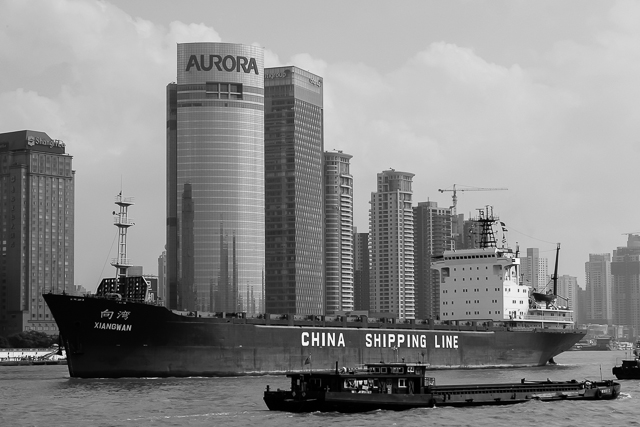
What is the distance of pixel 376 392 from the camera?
1766 inches

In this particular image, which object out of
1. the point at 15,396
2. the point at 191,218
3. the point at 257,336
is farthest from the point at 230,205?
the point at 15,396

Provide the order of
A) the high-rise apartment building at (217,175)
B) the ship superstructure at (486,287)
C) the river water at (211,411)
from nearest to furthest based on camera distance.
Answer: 1. the river water at (211,411)
2. the ship superstructure at (486,287)
3. the high-rise apartment building at (217,175)

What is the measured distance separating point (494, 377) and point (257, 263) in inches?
3600

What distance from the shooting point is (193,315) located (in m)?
63.8

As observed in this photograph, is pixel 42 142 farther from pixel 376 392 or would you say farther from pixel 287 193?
pixel 376 392

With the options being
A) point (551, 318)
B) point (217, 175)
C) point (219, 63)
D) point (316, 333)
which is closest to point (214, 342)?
point (316, 333)

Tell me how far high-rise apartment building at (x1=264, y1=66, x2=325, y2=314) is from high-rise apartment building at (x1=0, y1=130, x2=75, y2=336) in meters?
39.8

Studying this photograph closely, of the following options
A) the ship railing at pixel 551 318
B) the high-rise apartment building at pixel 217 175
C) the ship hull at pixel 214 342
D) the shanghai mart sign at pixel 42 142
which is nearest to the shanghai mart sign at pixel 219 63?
the high-rise apartment building at pixel 217 175

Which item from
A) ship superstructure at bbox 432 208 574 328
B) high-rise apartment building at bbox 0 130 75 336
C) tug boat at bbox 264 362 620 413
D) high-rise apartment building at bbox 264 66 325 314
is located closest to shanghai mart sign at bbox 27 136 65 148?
high-rise apartment building at bbox 0 130 75 336

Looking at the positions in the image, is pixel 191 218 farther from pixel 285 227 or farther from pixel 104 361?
pixel 104 361

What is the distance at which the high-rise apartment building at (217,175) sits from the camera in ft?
488

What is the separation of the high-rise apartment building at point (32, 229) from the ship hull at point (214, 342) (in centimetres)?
12022

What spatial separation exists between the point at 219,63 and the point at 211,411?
111320 millimetres

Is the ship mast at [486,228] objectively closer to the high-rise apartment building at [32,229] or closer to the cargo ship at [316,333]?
the cargo ship at [316,333]
